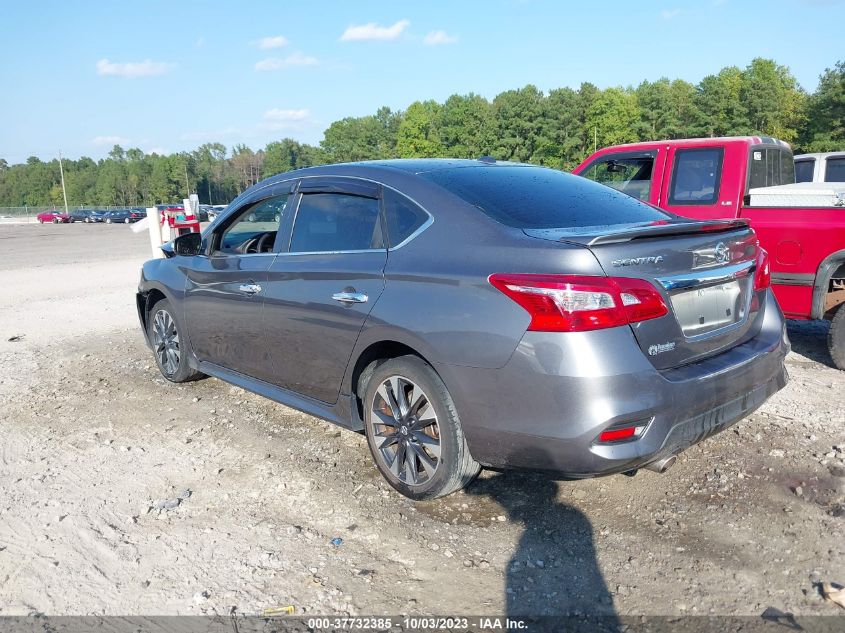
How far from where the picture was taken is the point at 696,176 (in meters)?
6.96

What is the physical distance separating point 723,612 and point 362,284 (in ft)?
7.34

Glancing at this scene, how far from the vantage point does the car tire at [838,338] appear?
5.66 m

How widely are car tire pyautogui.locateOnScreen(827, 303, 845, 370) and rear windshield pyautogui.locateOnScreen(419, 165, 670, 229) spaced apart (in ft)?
8.94

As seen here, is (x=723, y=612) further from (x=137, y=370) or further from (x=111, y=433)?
(x=137, y=370)

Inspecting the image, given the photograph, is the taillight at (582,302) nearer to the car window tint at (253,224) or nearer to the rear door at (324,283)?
the rear door at (324,283)

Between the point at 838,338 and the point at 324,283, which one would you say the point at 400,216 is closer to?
the point at 324,283

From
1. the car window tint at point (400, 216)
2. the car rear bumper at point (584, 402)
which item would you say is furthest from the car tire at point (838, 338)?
the car window tint at point (400, 216)

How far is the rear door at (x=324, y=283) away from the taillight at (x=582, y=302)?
99 centimetres

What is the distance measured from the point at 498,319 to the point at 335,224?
4.94 ft

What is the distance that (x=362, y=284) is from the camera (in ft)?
12.1

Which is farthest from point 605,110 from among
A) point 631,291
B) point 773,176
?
point 631,291

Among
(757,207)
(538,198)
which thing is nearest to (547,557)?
(538,198)

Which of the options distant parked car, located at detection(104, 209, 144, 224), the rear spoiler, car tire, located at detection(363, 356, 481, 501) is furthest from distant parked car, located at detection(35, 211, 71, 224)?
the rear spoiler

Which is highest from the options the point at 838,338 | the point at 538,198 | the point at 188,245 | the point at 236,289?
the point at 538,198
